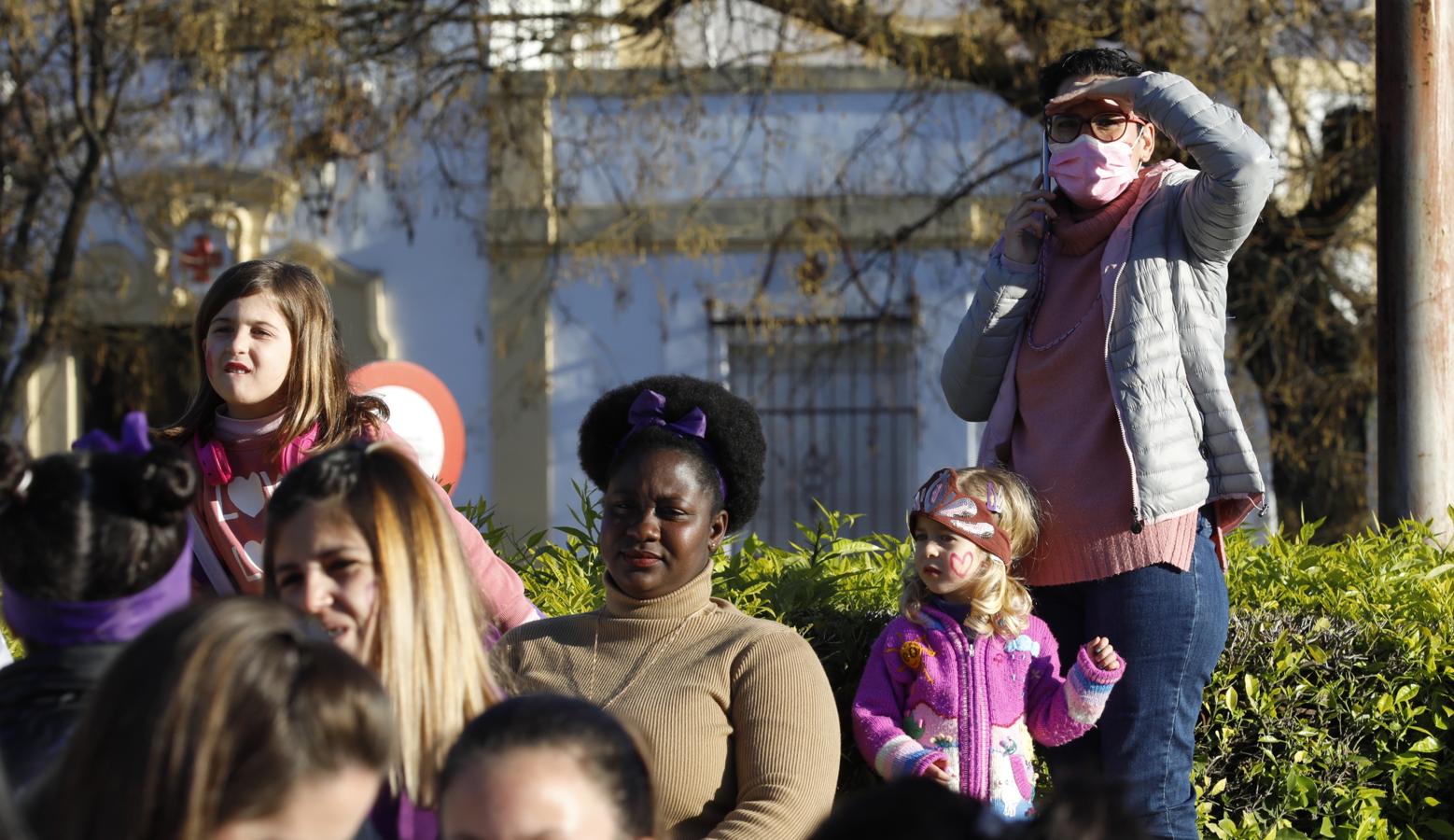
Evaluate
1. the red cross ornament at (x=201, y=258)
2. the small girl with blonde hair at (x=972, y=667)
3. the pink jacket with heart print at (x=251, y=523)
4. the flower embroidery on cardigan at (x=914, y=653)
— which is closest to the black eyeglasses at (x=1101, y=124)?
the small girl with blonde hair at (x=972, y=667)

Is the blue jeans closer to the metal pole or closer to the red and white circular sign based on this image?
the metal pole

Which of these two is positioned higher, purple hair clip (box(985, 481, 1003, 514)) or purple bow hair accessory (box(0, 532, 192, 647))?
purple bow hair accessory (box(0, 532, 192, 647))

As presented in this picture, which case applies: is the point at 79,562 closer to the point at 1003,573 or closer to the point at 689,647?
the point at 689,647

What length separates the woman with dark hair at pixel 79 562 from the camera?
218 cm

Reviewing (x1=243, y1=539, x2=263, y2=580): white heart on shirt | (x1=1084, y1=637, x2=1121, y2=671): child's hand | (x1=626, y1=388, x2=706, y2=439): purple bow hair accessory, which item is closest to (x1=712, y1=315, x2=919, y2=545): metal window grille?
(x1=626, y1=388, x2=706, y2=439): purple bow hair accessory

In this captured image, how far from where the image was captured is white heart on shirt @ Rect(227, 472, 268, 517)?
3498 mm

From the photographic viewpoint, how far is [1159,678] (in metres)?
3.39

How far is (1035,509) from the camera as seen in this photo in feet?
11.7

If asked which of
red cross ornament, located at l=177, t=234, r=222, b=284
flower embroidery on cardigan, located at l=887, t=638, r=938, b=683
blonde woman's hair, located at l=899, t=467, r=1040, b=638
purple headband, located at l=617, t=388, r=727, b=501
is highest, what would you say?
red cross ornament, located at l=177, t=234, r=222, b=284

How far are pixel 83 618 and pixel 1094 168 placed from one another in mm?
2325

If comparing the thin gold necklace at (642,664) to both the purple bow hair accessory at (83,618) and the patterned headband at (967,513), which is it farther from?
the purple bow hair accessory at (83,618)

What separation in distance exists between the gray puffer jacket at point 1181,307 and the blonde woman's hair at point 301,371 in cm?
143

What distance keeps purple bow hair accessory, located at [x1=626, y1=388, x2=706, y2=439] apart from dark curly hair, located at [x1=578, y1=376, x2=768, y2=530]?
0.05 ft

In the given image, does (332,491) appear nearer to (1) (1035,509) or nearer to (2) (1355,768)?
(1) (1035,509)
